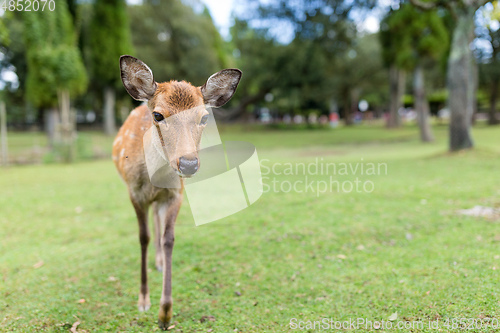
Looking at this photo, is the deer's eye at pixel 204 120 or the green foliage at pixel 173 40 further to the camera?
the green foliage at pixel 173 40

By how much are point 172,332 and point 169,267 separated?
21.2 inches

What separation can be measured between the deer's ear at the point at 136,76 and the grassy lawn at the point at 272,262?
2.05m

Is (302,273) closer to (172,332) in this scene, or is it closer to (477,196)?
(172,332)

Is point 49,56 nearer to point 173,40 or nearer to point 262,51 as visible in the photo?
point 262,51

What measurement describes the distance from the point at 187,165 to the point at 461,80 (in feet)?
34.4

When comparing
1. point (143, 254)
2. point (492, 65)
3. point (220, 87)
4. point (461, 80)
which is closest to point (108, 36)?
point (461, 80)

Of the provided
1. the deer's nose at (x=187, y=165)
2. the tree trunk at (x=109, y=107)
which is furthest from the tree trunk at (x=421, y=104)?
the tree trunk at (x=109, y=107)

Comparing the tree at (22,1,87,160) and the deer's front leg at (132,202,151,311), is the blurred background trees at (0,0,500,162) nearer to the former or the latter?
the tree at (22,1,87,160)

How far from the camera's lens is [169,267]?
10.1ft

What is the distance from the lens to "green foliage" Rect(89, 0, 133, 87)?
63.9 feet

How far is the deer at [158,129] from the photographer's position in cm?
255

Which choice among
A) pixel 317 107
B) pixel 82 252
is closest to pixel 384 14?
pixel 82 252

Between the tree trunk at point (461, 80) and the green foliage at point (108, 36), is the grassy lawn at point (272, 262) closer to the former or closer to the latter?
the tree trunk at point (461, 80)

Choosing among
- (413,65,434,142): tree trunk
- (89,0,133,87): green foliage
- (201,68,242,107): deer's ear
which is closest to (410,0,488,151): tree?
(413,65,434,142): tree trunk
